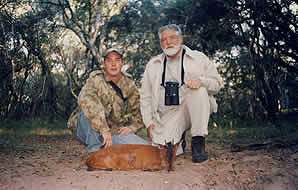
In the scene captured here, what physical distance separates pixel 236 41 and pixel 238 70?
0.99m

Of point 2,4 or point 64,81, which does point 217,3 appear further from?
point 64,81

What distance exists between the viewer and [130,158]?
12.1ft

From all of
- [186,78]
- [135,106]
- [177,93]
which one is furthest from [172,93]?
[135,106]

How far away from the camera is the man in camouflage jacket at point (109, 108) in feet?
12.6

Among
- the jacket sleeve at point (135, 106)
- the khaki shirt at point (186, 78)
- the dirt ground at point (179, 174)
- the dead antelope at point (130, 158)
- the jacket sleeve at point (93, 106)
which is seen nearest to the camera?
the dirt ground at point (179, 174)

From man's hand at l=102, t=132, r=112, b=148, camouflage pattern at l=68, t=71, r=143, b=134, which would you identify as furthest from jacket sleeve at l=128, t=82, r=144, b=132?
man's hand at l=102, t=132, r=112, b=148

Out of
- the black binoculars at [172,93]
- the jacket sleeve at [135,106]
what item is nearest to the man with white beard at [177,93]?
the black binoculars at [172,93]

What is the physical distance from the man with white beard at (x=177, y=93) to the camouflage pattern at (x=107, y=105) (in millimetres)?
142

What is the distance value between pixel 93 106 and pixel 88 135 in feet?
1.04

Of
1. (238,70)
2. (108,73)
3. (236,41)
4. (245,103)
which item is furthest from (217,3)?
(108,73)

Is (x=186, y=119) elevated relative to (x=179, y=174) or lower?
elevated

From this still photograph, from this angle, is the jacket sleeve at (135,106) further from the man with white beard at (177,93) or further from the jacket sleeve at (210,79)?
the jacket sleeve at (210,79)

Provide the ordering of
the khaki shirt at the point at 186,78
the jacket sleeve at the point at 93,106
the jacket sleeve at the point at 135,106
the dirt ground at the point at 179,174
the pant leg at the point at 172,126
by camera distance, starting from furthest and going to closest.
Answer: the jacket sleeve at the point at 135,106, the pant leg at the point at 172,126, the khaki shirt at the point at 186,78, the jacket sleeve at the point at 93,106, the dirt ground at the point at 179,174

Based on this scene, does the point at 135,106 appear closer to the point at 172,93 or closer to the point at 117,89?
the point at 117,89
